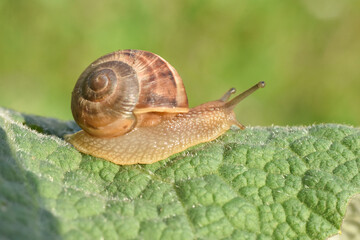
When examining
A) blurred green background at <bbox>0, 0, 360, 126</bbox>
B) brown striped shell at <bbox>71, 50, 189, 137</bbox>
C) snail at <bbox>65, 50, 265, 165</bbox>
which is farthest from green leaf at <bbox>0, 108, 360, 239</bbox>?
blurred green background at <bbox>0, 0, 360, 126</bbox>

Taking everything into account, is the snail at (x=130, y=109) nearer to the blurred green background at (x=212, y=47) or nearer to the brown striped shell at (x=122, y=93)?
the brown striped shell at (x=122, y=93)

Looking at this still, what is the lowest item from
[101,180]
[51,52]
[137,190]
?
[137,190]

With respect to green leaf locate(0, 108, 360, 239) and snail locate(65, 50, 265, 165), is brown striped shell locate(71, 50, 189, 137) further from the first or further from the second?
green leaf locate(0, 108, 360, 239)

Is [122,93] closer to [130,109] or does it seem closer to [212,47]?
[130,109]

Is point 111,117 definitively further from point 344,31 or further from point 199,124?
point 344,31

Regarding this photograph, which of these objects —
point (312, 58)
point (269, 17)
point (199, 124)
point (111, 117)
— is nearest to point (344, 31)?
point (312, 58)
